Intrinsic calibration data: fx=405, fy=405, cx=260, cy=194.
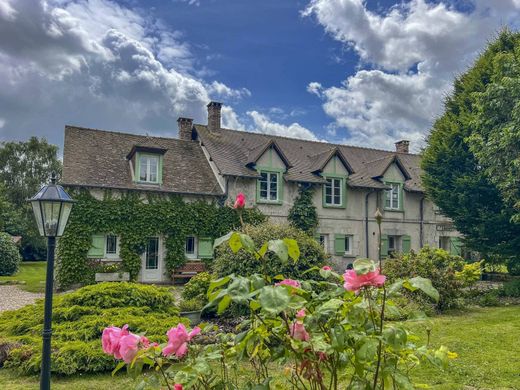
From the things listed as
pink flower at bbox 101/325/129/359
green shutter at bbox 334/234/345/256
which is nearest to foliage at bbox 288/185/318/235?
green shutter at bbox 334/234/345/256

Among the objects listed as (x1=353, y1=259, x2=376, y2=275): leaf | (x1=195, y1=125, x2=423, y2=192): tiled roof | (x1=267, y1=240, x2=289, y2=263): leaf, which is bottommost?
(x1=353, y1=259, x2=376, y2=275): leaf

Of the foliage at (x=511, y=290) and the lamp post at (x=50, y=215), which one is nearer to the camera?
the lamp post at (x=50, y=215)

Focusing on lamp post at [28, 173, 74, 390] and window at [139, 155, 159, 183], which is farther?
window at [139, 155, 159, 183]

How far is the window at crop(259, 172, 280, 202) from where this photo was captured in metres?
21.7

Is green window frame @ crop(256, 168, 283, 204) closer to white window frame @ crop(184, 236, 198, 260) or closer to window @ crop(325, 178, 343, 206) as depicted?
window @ crop(325, 178, 343, 206)

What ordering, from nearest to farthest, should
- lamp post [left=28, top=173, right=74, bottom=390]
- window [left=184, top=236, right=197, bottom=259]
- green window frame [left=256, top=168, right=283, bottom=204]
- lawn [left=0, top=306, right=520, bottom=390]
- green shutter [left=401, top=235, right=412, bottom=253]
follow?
lamp post [left=28, top=173, right=74, bottom=390]
lawn [left=0, top=306, right=520, bottom=390]
window [left=184, top=236, right=197, bottom=259]
green window frame [left=256, top=168, right=283, bottom=204]
green shutter [left=401, top=235, right=412, bottom=253]

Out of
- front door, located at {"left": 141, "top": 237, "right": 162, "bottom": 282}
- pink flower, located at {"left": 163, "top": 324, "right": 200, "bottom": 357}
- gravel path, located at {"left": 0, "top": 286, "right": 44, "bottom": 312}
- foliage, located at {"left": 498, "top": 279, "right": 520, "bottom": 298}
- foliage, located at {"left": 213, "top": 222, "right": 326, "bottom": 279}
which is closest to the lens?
pink flower, located at {"left": 163, "top": 324, "right": 200, "bottom": 357}

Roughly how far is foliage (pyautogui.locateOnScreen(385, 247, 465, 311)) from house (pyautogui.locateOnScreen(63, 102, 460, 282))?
785 cm

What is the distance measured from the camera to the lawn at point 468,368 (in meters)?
5.69

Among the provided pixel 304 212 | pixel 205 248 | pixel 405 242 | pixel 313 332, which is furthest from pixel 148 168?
pixel 313 332

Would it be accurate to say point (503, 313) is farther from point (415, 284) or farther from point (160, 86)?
point (160, 86)

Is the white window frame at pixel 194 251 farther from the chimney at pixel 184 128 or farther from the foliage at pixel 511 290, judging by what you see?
the foliage at pixel 511 290

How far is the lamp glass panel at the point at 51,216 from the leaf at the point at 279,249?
146 inches

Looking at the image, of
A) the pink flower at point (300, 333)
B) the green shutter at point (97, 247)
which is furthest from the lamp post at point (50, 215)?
the green shutter at point (97, 247)
